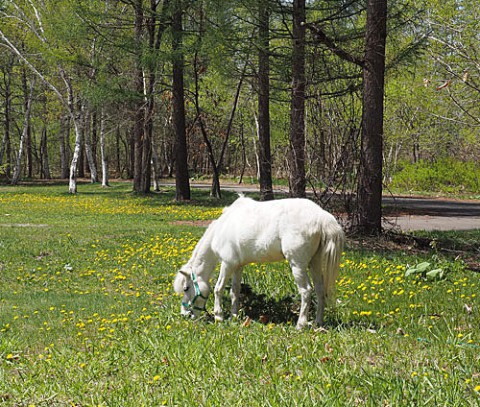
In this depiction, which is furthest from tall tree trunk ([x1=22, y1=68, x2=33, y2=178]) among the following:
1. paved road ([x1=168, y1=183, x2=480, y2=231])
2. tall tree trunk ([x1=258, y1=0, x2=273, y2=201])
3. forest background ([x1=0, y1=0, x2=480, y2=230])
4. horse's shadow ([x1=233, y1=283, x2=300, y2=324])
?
horse's shadow ([x1=233, y1=283, x2=300, y2=324])

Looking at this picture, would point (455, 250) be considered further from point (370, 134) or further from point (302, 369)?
point (302, 369)

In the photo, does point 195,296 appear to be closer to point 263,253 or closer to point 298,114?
point 263,253

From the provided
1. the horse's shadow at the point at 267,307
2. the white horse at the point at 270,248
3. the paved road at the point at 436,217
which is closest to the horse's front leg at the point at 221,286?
the white horse at the point at 270,248

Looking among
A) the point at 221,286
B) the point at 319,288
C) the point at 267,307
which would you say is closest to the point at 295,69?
the point at 267,307

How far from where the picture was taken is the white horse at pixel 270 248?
20.0ft

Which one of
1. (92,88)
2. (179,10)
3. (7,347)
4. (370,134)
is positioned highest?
(179,10)

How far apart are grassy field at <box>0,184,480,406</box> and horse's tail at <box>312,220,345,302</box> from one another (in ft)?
1.76

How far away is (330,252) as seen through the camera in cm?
609

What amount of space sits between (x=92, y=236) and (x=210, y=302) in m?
7.52

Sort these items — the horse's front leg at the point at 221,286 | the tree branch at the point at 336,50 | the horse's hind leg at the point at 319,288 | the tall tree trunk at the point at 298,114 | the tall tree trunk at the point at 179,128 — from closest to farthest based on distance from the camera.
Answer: the horse's hind leg at the point at 319,288 < the horse's front leg at the point at 221,286 < the tree branch at the point at 336,50 < the tall tree trunk at the point at 298,114 < the tall tree trunk at the point at 179,128

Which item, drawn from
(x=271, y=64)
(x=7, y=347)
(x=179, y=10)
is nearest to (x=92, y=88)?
(x=179, y=10)

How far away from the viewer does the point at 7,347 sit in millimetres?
6176

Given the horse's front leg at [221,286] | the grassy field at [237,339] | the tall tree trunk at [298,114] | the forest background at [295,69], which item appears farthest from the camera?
the tall tree trunk at [298,114]

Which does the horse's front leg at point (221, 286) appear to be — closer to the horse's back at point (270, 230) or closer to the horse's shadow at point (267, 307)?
the horse's back at point (270, 230)
